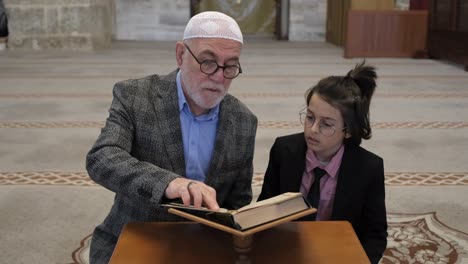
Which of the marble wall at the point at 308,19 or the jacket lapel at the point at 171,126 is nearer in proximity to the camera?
the jacket lapel at the point at 171,126

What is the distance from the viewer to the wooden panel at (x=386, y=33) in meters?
9.23

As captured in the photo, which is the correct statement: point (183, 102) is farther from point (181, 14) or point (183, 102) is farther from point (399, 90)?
point (181, 14)

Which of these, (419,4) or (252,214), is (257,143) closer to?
(252,214)

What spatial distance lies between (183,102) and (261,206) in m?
0.60

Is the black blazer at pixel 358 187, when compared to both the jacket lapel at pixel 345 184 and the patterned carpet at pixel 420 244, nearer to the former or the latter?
the jacket lapel at pixel 345 184

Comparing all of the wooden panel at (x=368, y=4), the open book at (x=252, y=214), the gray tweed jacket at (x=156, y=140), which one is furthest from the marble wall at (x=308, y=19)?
the open book at (x=252, y=214)

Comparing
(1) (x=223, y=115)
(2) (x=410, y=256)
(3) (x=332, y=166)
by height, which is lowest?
(2) (x=410, y=256)

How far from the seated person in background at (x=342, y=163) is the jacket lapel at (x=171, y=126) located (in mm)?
356

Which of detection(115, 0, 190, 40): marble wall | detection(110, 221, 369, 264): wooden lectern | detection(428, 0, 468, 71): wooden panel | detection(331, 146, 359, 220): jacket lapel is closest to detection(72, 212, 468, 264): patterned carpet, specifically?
detection(331, 146, 359, 220): jacket lapel

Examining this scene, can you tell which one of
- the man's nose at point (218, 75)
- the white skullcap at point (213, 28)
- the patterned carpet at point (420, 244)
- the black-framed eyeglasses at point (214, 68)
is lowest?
the patterned carpet at point (420, 244)

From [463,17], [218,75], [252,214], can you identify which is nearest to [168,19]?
[463,17]

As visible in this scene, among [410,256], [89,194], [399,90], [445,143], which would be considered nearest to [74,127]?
[89,194]

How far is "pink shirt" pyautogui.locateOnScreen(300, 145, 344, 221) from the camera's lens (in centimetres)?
182

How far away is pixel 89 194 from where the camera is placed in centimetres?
296
